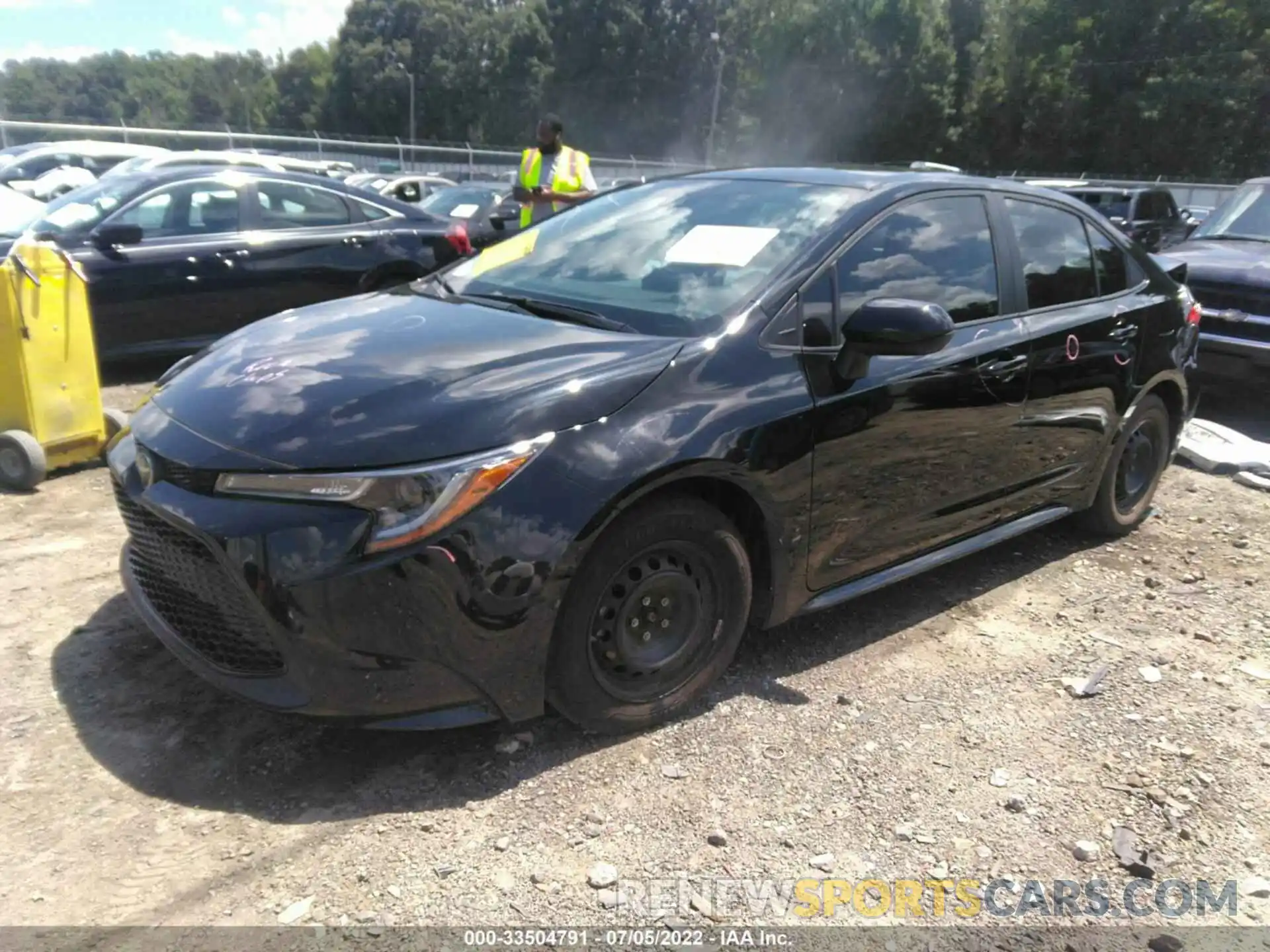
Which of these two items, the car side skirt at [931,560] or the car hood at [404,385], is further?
the car side skirt at [931,560]

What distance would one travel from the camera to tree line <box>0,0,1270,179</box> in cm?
4141

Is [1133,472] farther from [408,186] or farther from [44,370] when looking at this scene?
[408,186]

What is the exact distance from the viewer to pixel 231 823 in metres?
2.50

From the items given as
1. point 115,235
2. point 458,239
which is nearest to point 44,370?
point 115,235

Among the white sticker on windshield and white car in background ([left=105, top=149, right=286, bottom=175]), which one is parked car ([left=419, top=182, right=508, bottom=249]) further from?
the white sticker on windshield

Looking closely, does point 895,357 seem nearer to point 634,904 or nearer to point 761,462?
point 761,462

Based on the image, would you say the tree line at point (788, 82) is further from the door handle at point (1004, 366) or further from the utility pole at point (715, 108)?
the door handle at point (1004, 366)

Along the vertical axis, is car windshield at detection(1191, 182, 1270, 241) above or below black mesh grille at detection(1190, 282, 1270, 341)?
above

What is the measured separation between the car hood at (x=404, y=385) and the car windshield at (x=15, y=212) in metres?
4.67

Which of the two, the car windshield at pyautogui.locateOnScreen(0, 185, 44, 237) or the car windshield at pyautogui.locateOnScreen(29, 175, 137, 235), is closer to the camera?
the car windshield at pyautogui.locateOnScreen(29, 175, 137, 235)

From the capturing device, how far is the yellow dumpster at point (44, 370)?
4.76 metres

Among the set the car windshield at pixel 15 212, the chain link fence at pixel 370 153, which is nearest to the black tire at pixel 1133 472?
the car windshield at pixel 15 212

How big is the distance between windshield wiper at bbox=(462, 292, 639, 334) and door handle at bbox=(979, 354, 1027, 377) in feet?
4.71

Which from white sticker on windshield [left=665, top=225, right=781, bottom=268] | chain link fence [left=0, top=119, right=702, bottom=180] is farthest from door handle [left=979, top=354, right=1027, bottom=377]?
chain link fence [left=0, top=119, right=702, bottom=180]
